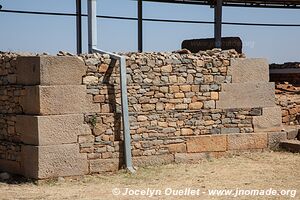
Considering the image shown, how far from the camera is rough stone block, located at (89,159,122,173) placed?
30.1ft

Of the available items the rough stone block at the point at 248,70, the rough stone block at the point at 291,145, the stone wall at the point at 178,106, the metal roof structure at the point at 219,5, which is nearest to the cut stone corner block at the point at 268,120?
the stone wall at the point at 178,106

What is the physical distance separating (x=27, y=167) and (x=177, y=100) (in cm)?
328

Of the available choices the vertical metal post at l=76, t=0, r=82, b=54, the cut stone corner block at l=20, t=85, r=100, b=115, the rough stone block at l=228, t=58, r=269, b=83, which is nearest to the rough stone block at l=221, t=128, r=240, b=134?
the rough stone block at l=228, t=58, r=269, b=83

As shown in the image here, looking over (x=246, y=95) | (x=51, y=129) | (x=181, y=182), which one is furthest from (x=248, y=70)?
(x=51, y=129)

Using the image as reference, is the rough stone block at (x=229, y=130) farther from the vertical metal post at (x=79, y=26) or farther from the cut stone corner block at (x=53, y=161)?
the vertical metal post at (x=79, y=26)

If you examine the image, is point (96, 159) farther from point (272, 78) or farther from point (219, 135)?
point (272, 78)

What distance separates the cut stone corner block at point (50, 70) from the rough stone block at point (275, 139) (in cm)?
465

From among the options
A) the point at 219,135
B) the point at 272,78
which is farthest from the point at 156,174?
the point at 272,78

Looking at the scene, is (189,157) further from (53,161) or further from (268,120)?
(53,161)

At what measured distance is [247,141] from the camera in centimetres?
1081

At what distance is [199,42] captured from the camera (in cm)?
1733

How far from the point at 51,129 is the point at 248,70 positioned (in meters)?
4.61

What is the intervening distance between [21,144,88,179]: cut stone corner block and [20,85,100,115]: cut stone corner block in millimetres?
652

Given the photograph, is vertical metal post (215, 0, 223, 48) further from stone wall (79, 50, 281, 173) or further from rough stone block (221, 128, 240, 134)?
rough stone block (221, 128, 240, 134)
